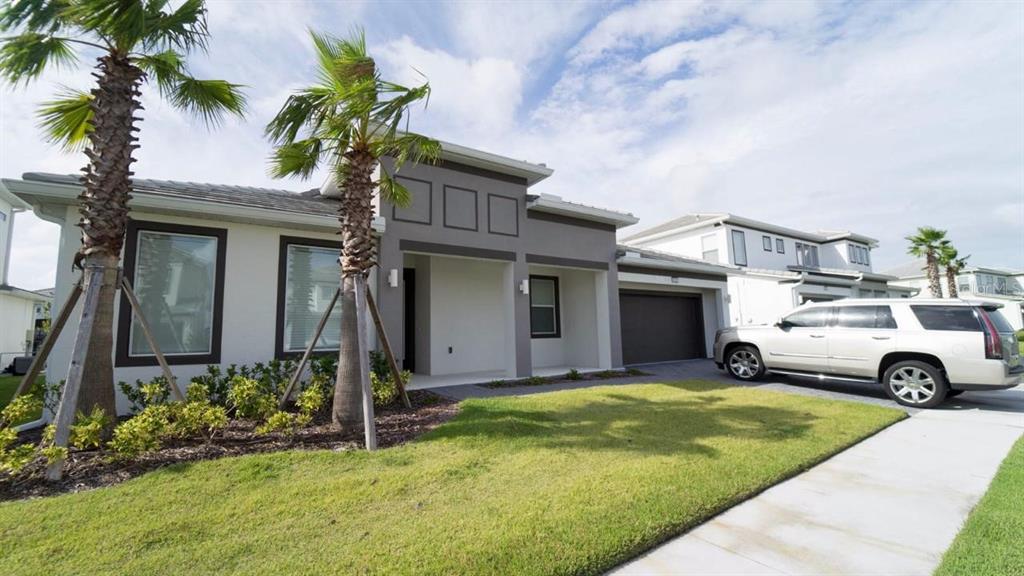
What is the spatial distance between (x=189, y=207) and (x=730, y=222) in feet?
70.0

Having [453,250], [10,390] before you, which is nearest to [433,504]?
[453,250]

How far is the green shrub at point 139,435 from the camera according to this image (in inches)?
159

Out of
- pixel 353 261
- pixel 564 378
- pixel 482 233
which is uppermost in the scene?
pixel 482 233

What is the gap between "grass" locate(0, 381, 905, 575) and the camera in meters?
2.63

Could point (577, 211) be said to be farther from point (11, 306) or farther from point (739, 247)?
point (11, 306)

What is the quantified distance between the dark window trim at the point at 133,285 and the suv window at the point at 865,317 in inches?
460

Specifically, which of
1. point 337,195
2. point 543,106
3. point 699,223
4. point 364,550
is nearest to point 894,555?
point 364,550

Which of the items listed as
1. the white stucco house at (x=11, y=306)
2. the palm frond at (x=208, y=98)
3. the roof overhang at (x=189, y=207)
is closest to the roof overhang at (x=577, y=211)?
the roof overhang at (x=189, y=207)

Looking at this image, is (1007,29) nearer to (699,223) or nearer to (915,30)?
(915,30)

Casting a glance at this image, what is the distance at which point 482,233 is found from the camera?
979 cm

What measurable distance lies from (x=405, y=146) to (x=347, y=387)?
358cm

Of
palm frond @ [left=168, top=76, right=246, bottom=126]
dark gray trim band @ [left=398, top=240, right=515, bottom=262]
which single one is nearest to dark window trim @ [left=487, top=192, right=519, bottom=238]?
dark gray trim band @ [left=398, top=240, right=515, bottom=262]

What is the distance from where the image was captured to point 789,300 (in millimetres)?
16578

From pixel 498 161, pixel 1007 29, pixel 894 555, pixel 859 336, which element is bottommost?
pixel 894 555
